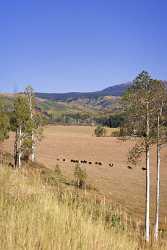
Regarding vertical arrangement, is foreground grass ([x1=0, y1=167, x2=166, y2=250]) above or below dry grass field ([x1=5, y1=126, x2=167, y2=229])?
above

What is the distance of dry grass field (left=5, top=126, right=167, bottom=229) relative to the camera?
47797 millimetres

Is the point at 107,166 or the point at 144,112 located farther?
the point at 107,166

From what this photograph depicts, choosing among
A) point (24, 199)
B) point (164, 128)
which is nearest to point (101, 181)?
point (164, 128)

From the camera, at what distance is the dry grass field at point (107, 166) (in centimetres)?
4780

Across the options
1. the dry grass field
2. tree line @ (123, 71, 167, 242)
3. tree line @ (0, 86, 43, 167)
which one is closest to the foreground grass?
tree line @ (123, 71, 167, 242)

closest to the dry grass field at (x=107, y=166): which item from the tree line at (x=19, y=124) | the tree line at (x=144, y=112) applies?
the tree line at (x=144, y=112)

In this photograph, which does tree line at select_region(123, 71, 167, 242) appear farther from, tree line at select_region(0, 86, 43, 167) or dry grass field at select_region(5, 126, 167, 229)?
tree line at select_region(0, 86, 43, 167)

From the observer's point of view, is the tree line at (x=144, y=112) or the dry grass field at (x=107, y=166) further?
the dry grass field at (x=107, y=166)

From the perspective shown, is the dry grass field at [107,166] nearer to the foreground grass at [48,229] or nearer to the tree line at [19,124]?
the tree line at [19,124]

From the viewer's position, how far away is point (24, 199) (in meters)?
7.14

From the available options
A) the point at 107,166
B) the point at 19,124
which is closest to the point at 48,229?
the point at 19,124

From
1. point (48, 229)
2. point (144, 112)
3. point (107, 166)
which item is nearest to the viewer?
point (48, 229)

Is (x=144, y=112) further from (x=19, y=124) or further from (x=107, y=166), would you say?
(x=107, y=166)

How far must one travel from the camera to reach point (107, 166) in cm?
8275
